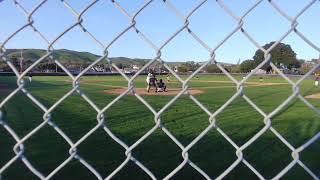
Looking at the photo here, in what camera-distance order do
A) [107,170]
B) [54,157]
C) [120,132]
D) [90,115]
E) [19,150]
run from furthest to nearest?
[90,115], [120,132], [54,157], [107,170], [19,150]

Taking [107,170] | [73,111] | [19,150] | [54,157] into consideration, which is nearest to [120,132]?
[54,157]

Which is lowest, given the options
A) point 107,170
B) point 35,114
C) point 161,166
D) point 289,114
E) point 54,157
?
point 289,114

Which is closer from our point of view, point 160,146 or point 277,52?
point 277,52

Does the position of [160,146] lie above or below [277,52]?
above

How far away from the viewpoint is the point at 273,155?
27.7 feet

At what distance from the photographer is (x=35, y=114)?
14.8 meters

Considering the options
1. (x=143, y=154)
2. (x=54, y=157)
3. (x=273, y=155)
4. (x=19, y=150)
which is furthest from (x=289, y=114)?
(x=19, y=150)

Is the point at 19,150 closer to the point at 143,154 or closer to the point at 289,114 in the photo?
the point at 143,154

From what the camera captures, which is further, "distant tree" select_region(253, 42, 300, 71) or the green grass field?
the green grass field

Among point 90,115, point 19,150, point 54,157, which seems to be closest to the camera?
point 19,150

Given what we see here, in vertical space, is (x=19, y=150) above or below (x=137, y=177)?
above

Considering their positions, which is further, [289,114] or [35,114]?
[289,114]

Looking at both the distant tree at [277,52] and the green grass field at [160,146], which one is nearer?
the distant tree at [277,52]

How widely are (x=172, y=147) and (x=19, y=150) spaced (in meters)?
6.60
